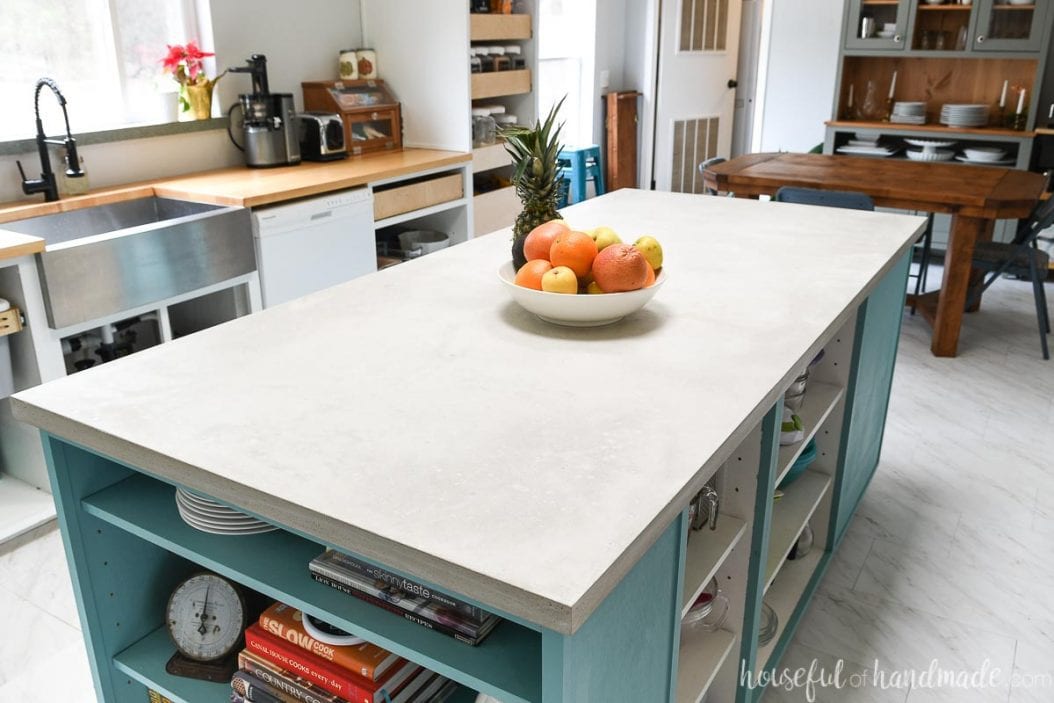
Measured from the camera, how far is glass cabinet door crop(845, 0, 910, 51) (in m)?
5.54

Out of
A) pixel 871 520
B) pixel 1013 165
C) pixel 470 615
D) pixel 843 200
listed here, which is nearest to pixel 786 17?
pixel 1013 165

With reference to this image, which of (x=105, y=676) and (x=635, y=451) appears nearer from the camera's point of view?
(x=635, y=451)

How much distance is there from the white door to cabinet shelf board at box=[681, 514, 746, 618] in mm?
5247

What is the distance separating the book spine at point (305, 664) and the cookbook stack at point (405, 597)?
0.18 meters

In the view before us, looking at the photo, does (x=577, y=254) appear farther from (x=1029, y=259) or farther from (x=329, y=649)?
(x=1029, y=259)

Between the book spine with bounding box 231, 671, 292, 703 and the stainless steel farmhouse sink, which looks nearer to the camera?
the book spine with bounding box 231, 671, 292, 703

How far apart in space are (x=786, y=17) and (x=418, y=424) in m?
5.92

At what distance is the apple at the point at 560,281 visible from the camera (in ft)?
5.16

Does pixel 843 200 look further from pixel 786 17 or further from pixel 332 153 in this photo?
pixel 786 17

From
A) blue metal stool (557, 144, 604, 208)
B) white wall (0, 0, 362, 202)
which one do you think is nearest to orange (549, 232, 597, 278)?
white wall (0, 0, 362, 202)

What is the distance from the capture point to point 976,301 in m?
4.58

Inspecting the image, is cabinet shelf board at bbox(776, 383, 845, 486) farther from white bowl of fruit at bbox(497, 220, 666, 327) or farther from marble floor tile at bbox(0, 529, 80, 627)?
marble floor tile at bbox(0, 529, 80, 627)

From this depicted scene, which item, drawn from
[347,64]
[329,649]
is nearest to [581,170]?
[347,64]

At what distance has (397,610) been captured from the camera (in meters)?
1.20
